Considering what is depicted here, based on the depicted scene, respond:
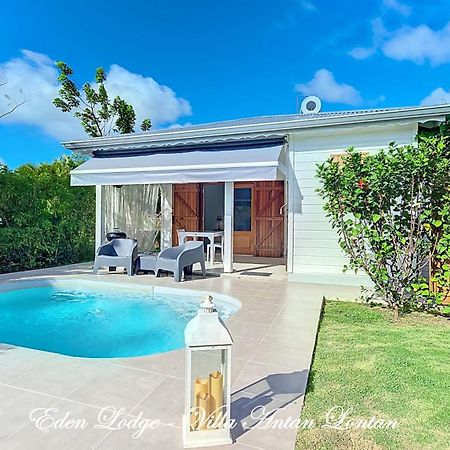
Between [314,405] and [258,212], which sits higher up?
[258,212]

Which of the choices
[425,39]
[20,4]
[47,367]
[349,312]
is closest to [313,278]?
[349,312]

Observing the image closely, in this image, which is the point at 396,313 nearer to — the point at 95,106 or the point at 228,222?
the point at 228,222

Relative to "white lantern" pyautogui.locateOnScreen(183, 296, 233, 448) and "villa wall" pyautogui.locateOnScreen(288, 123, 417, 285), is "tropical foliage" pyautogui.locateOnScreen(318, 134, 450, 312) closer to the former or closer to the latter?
"villa wall" pyautogui.locateOnScreen(288, 123, 417, 285)

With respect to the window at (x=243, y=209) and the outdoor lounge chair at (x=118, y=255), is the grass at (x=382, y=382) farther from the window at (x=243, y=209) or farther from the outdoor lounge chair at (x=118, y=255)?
the window at (x=243, y=209)

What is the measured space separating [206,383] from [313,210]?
394 inches

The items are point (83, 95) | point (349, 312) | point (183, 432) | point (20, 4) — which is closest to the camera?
point (183, 432)

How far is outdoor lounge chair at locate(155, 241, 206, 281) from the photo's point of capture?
1244cm

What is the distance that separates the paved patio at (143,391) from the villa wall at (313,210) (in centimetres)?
559

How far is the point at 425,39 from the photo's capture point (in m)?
26.2

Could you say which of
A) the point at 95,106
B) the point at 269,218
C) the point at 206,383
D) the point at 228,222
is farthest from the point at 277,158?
the point at 95,106

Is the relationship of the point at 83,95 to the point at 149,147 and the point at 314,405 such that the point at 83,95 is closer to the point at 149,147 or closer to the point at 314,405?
the point at 149,147

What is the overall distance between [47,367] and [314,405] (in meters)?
4.00

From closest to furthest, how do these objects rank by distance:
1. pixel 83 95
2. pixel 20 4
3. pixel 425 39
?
pixel 20 4, pixel 425 39, pixel 83 95

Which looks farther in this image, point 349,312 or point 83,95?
point 83,95
